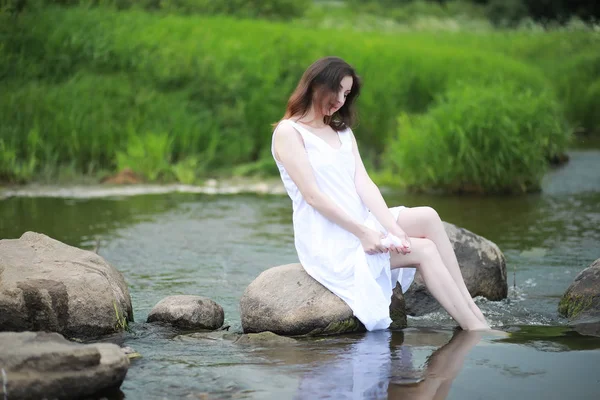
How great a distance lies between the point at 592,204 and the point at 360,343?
6.71m

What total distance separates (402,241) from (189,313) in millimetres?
1414

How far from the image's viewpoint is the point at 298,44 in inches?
626

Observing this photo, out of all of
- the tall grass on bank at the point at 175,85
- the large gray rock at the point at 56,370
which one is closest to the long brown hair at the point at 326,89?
the large gray rock at the point at 56,370

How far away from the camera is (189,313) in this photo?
20.1 feet

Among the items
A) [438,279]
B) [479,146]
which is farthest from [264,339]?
[479,146]

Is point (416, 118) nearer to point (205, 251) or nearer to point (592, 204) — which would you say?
point (592, 204)

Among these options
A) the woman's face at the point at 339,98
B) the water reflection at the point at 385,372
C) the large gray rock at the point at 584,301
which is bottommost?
the water reflection at the point at 385,372

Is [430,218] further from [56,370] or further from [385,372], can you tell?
[56,370]

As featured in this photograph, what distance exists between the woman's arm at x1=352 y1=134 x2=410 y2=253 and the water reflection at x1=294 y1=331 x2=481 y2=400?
0.71 m

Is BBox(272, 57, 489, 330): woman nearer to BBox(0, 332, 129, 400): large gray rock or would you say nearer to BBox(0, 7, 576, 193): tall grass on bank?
BBox(0, 332, 129, 400): large gray rock

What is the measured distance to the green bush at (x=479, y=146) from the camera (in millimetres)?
11984

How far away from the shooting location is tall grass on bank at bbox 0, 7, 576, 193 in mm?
13273

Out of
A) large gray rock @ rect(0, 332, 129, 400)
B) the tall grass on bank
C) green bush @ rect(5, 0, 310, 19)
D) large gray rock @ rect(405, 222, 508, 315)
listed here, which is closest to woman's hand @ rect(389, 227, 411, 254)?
large gray rock @ rect(405, 222, 508, 315)

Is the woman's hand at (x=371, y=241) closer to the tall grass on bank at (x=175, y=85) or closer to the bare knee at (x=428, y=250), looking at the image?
the bare knee at (x=428, y=250)
